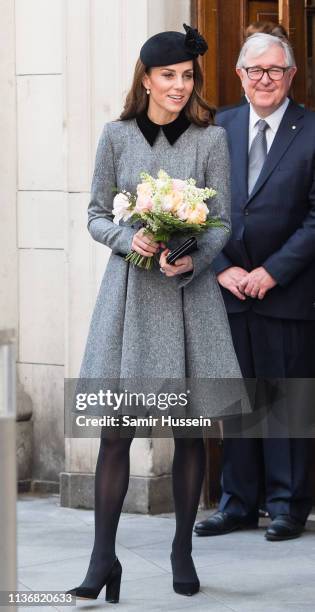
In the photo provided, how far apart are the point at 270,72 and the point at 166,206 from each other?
137 cm

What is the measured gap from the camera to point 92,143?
21.8ft

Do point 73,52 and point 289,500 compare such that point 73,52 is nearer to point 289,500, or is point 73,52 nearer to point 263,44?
point 263,44

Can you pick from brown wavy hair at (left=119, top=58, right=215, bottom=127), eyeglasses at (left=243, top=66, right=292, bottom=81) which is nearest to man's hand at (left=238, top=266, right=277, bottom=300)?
eyeglasses at (left=243, top=66, right=292, bottom=81)

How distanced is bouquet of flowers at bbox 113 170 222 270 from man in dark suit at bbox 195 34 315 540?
103cm

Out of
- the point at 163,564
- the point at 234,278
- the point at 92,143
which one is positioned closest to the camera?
the point at 163,564

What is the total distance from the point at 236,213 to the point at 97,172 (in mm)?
1033

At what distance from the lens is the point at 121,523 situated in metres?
6.47

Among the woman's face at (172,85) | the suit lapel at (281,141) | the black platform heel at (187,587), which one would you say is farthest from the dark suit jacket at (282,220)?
the black platform heel at (187,587)

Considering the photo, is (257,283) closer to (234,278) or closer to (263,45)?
(234,278)

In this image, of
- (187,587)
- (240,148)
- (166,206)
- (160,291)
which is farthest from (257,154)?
(187,587)

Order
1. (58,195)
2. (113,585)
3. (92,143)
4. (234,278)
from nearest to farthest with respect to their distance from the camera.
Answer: (113,585) → (234,278) → (92,143) → (58,195)

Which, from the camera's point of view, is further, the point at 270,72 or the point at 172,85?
the point at 270,72

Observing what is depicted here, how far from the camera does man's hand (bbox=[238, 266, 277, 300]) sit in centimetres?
597

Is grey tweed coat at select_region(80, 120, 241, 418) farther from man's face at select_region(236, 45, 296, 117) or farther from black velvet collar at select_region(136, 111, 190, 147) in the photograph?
man's face at select_region(236, 45, 296, 117)
